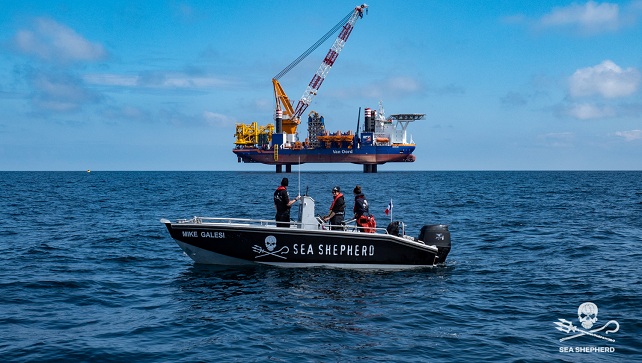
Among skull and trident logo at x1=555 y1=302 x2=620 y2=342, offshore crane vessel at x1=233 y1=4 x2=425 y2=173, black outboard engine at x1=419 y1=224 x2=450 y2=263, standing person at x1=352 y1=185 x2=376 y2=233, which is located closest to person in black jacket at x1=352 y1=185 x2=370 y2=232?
standing person at x1=352 y1=185 x2=376 y2=233

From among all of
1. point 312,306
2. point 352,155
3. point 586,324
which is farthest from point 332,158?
point 586,324

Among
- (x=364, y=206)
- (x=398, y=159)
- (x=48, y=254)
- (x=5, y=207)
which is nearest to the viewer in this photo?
(x=364, y=206)

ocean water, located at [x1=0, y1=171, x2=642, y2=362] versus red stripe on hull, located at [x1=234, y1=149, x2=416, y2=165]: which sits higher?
red stripe on hull, located at [x1=234, y1=149, x2=416, y2=165]

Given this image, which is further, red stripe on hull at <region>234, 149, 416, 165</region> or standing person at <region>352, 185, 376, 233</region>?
red stripe on hull at <region>234, 149, 416, 165</region>

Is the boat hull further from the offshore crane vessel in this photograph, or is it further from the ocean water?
the offshore crane vessel

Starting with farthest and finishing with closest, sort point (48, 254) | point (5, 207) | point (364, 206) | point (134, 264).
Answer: point (5, 207), point (48, 254), point (134, 264), point (364, 206)

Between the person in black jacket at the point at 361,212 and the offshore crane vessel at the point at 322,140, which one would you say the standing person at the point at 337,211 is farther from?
the offshore crane vessel at the point at 322,140

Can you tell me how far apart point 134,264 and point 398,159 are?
98.4 m

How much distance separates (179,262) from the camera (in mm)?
15242

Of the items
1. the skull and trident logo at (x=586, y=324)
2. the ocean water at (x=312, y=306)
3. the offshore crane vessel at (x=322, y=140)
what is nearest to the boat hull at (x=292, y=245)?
the ocean water at (x=312, y=306)

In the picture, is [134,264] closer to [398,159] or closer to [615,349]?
[615,349]

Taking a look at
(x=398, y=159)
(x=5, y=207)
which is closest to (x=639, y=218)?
(x=5, y=207)

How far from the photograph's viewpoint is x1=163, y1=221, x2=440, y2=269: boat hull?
13.5m

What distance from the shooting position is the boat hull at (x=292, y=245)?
13453 millimetres
